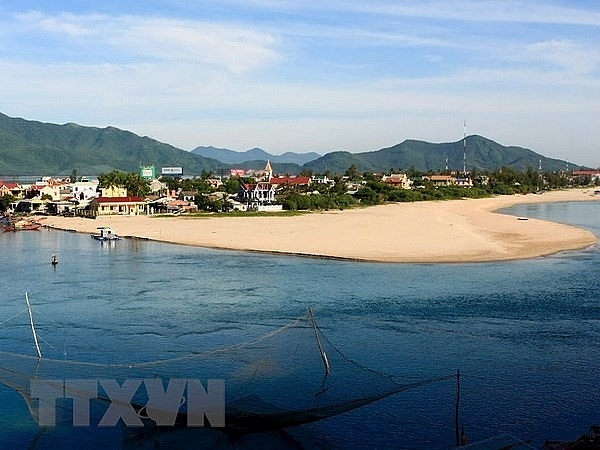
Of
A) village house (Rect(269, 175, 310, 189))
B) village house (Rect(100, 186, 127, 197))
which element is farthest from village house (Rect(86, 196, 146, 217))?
village house (Rect(269, 175, 310, 189))

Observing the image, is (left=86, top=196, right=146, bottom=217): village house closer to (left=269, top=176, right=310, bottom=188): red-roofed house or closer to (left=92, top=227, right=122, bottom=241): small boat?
(left=92, top=227, right=122, bottom=241): small boat

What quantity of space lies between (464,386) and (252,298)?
1096cm

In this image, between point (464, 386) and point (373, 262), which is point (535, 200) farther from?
point (464, 386)

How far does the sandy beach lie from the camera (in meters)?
36.2

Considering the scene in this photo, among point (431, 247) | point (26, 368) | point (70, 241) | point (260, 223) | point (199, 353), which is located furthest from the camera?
point (260, 223)

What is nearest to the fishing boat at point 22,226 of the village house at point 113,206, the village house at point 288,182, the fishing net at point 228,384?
the village house at point 113,206

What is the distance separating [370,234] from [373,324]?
79.0 ft

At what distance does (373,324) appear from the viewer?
20.8 m

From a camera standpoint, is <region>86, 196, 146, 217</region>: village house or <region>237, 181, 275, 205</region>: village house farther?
<region>237, 181, 275, 205</region>: village house

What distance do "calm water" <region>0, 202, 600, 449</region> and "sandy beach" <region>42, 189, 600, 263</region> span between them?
2.70 m

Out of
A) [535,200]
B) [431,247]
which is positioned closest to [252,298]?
[431,247]

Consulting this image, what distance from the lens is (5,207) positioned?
69438mm

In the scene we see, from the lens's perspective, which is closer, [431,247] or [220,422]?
[220,422]

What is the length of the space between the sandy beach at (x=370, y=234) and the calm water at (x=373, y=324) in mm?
2698
